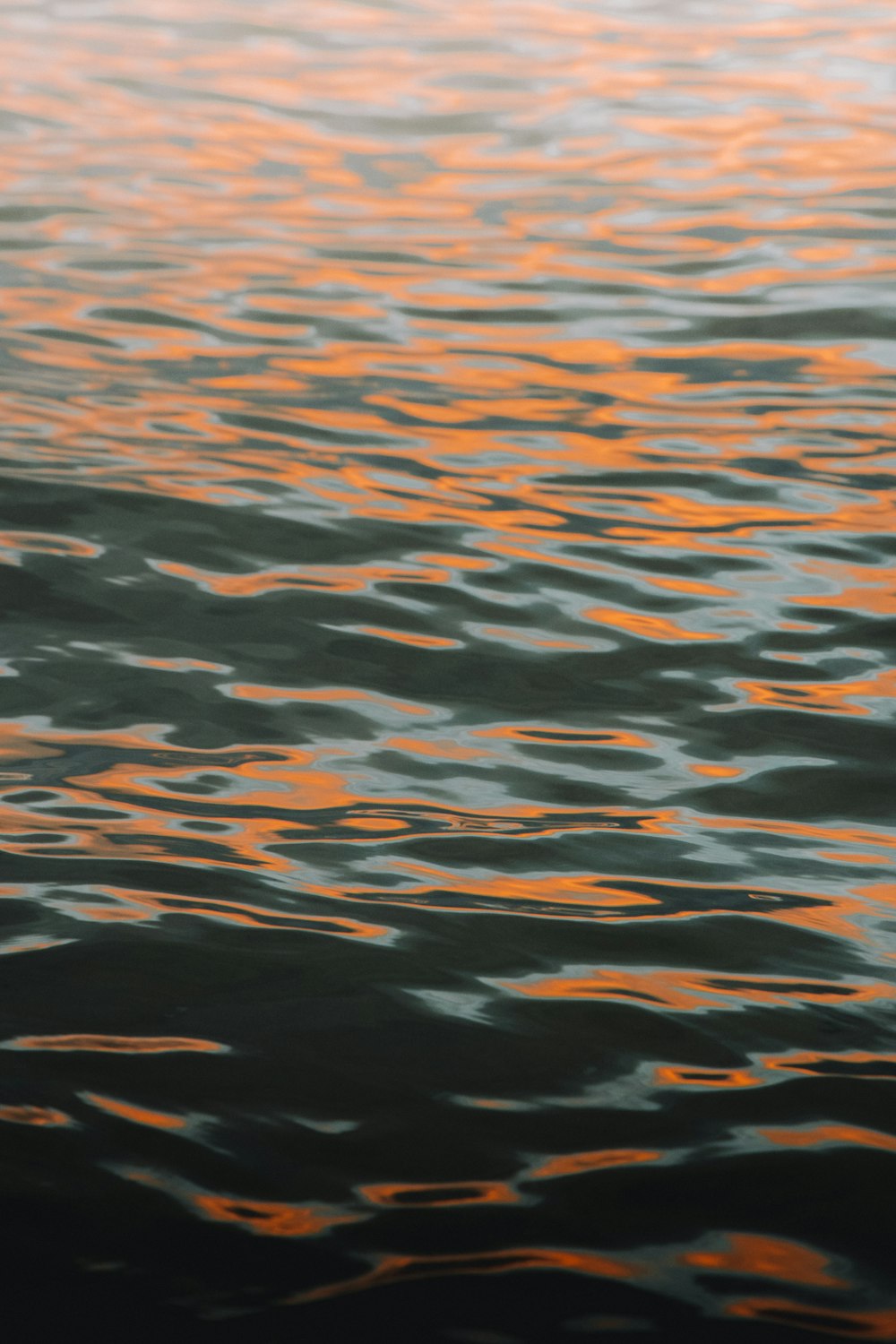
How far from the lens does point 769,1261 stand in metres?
2.11

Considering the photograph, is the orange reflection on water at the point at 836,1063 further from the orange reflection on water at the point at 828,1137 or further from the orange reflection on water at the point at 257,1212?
the orange reflection on water at the point at 257,1212

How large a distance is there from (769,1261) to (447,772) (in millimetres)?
1437

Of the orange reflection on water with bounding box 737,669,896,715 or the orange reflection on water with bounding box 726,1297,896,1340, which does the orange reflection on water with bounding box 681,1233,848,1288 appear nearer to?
the orange reflection on water with bounding box 726,1297,896,1340

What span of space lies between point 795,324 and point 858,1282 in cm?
493

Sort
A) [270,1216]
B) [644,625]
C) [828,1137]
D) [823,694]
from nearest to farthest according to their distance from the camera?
[270,1216] < [828,1137] < [823,694] < [644,625]

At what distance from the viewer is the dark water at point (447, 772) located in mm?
2156

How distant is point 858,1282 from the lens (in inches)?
81.7

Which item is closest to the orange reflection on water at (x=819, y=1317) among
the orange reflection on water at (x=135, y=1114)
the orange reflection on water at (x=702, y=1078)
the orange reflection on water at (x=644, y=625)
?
the orange reflection on water at (x=702, y=1078)

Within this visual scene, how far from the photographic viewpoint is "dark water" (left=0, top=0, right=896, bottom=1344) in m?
2.16

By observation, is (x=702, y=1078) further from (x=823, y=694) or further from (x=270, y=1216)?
(x=823, y=694)

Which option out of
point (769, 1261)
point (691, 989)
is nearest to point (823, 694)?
point (691, 989)

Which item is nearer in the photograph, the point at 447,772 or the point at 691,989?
the point at 691,989

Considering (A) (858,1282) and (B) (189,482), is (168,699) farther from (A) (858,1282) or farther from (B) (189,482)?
(A) (858,1282)

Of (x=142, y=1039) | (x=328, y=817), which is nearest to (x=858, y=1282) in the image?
(x=142, y=1039)
